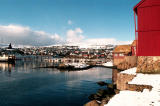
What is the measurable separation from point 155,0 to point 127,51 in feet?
119

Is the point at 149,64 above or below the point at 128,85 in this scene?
above

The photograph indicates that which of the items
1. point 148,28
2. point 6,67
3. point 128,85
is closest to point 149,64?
point 148,28

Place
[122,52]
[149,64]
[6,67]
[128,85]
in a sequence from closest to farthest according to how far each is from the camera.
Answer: [128,85], [149,64], [122,52], [6,67]

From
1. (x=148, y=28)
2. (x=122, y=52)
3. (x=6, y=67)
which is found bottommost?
(x=6, y=67)

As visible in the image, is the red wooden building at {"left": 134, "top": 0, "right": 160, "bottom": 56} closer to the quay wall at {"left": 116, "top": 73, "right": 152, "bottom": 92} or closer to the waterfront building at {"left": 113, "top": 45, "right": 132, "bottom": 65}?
the quay wall at {"left": 116, "top": 73, "right": 152, "bottom": 92}

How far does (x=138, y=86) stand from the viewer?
13.0 m

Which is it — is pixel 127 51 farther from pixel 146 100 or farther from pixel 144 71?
pixel 146 100

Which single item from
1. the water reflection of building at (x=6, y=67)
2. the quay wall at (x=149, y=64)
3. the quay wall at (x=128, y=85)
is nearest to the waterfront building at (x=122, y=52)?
the quay wall at (x=128, y=85)

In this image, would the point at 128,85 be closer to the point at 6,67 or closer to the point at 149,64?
the point at 149,64

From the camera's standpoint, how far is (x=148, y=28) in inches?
698

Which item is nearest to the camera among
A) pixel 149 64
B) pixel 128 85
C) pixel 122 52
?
pixel 128 85

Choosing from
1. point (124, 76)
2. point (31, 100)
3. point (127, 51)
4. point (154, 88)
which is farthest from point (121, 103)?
point (127, 51)

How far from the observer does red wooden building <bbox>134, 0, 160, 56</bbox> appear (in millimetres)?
17359

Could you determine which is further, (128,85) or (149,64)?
(149,64)
